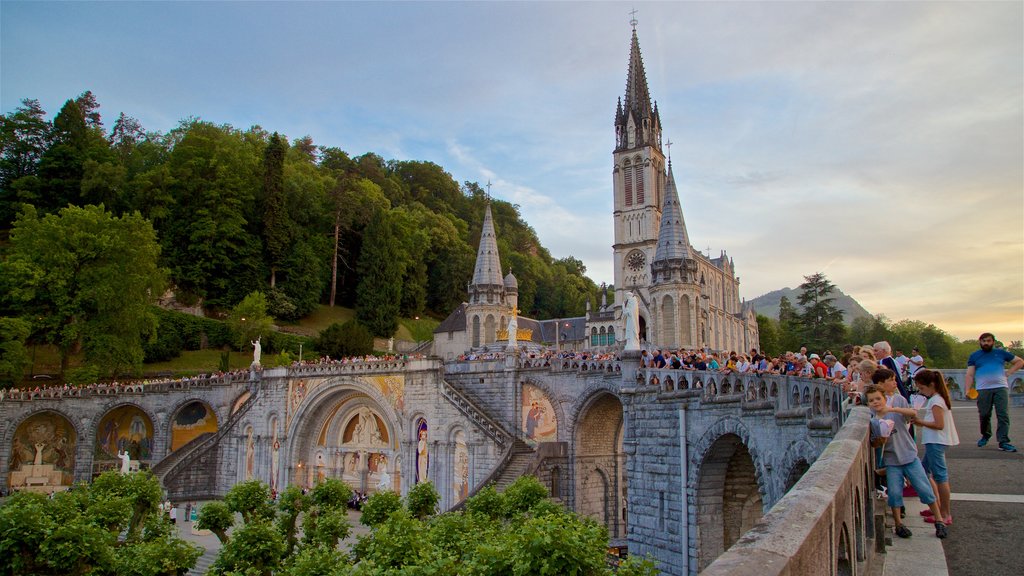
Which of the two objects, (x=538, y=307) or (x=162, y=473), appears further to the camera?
(x=538, y=307)

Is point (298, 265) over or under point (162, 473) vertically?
over

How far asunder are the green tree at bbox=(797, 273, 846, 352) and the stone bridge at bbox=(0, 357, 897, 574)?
3599 cm

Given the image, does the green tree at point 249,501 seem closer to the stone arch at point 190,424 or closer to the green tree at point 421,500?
the green tree at point 421,500

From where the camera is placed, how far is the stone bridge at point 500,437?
14258 mm

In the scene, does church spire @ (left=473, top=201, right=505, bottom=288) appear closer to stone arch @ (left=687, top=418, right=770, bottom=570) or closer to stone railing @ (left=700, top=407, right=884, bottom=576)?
stone arch @ (left=687, top=418, right=770, bottom=570)

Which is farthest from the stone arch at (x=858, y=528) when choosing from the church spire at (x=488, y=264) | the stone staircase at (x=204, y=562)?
the church spire at (x=488, y=264)

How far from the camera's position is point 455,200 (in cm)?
8444

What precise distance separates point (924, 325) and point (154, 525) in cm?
9909

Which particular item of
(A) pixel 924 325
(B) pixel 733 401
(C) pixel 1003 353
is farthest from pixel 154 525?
(A) pixel 924 325

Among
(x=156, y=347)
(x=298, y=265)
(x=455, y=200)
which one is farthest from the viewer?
(x=455, y=200)

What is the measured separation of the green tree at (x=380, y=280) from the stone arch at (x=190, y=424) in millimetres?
15335

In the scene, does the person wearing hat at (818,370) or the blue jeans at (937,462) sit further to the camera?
the person wearing hat at (818,370)

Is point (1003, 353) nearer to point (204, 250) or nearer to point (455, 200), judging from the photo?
point (204, 250)

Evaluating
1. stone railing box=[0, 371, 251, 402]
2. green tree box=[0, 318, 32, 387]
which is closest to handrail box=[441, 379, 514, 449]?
stone railing box=[0, 371, 251, 402]
